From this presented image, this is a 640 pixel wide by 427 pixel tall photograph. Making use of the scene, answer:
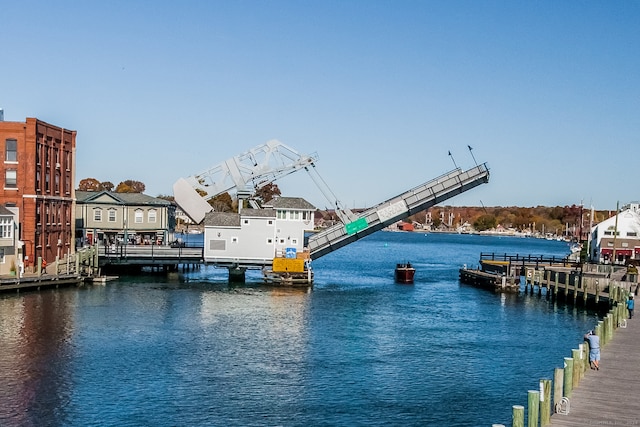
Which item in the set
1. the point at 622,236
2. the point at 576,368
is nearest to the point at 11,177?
the point at 576,368

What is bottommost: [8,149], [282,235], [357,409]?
[357,409]

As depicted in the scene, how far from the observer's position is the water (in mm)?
25000

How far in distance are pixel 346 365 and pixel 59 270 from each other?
122 feet

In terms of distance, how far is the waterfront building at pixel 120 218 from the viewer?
3113 inches

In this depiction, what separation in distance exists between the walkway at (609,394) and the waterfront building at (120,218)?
5922 centimetres

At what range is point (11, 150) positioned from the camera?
59094 mm

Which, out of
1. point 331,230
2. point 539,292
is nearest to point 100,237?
point 331,230

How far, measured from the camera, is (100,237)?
81688 millimetres

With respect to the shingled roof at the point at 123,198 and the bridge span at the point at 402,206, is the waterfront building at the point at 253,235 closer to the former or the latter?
the bridge span at the point at 402,206

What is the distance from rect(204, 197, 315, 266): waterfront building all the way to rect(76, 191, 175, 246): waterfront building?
1512 cm

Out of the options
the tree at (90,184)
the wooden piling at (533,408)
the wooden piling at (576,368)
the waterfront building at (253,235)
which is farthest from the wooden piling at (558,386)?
the tree at (90,184)

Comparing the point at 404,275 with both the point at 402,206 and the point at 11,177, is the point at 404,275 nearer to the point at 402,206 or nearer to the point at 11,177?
the point at 402,206

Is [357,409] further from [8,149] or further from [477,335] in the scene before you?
[8,149]

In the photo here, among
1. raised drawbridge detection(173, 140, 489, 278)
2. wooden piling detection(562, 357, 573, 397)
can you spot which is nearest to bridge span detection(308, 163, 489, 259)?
raised drawbridge detection(173, 140, 489, 278)
